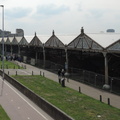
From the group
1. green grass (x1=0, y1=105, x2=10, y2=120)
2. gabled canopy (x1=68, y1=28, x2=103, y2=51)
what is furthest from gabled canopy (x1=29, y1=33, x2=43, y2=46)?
green grass (x1=0, y1=105, x2=10, y2=120)

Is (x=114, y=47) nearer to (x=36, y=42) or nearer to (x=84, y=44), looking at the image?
(x=84, y=44)

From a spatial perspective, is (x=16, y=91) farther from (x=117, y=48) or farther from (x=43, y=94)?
(x=117, y=48)

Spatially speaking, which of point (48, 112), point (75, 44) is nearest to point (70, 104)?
point (48, 112)

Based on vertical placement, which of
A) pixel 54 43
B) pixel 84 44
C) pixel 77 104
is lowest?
pixel 77 104

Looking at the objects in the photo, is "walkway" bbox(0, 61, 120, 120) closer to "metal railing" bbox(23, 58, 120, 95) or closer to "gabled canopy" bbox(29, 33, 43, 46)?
"metal railing" bbox(23, 58, 120, 95)

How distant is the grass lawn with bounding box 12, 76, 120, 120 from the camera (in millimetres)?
18047

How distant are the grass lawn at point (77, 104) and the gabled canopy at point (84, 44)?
5.79m

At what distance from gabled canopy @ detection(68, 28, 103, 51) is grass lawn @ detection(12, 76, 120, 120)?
5787mm

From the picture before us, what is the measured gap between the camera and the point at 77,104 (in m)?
21.3

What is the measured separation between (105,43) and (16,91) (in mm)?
10631

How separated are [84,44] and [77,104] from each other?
1354 cm

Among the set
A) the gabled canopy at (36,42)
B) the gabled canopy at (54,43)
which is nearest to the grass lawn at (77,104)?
the gabled canopy at (54,43)

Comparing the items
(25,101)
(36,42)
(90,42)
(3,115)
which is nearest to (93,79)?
(90,42)

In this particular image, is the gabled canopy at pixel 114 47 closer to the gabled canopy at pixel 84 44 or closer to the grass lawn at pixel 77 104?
the gabled canopy at pixel 84 44
